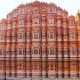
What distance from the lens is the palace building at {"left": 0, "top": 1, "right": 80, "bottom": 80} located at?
39875 millimetres

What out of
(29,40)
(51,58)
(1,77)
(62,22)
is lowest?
(1,77)

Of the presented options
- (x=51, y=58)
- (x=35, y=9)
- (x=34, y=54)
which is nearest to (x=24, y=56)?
(x=34, y=54)

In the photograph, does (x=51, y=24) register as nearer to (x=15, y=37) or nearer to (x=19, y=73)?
(x=15, y=37)

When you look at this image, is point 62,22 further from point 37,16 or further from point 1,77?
point 1,77

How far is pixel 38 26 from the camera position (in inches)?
1598

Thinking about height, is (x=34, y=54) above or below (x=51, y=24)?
below

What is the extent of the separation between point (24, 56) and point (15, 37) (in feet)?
10.4

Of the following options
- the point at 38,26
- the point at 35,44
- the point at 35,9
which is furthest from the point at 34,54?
the point at 35,9

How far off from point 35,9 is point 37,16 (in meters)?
1.18

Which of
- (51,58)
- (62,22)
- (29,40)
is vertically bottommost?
(51,58)

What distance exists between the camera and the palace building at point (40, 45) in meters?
39.9

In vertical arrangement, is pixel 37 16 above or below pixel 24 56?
above

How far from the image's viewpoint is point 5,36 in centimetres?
4084

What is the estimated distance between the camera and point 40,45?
132 ft
